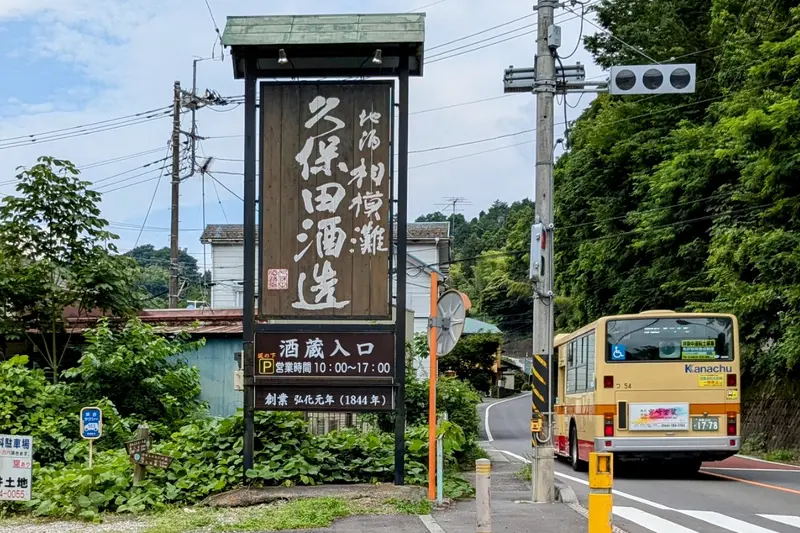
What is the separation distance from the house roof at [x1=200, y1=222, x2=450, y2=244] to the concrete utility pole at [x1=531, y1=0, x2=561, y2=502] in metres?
39.3

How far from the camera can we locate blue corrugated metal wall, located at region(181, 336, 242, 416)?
2467 centimetres

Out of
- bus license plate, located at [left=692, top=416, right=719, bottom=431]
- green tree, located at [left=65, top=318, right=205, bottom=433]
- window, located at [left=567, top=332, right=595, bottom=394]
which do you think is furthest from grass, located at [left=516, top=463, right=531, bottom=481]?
green tree, located at [left=65, top=318, right=205, bottom=433]

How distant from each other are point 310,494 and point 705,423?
828cm

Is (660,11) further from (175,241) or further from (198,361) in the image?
(198,361)

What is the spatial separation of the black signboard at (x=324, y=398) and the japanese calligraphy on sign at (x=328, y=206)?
3.64ft

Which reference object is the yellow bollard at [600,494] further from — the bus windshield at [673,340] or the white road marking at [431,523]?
the bus windshield at [673,340]

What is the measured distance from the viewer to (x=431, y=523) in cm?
1085

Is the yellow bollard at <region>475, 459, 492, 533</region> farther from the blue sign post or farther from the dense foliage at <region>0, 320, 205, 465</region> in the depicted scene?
the dense foliage at <region>0, 320, 205, 465</region>

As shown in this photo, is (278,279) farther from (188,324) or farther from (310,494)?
(188,324)

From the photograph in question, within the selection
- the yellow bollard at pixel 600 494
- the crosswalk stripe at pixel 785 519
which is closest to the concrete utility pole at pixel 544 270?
the crosswalk stripe at pixel 785 519

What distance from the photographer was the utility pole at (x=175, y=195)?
3127cm

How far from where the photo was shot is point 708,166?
3055cm

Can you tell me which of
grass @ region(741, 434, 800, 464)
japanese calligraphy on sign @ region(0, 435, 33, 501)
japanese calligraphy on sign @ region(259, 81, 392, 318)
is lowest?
grass @ region(741, 434, 800, 464)

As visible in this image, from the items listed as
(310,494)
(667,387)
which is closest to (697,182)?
(667,387)
